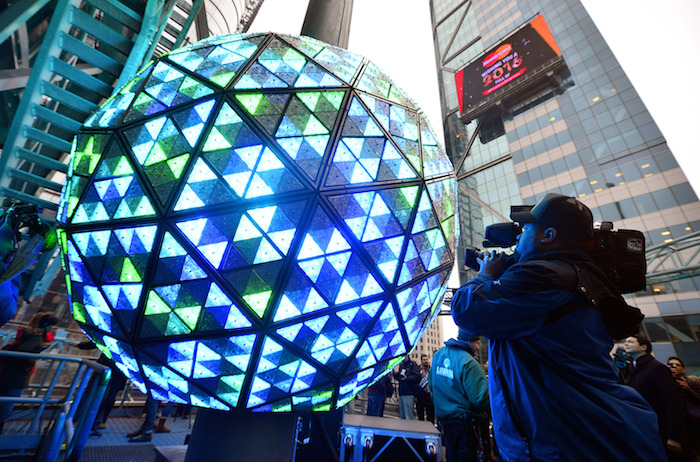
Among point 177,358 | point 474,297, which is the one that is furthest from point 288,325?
point 474,297

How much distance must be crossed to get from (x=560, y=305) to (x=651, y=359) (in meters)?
4.05

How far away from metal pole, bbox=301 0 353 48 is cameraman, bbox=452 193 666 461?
3497 mm

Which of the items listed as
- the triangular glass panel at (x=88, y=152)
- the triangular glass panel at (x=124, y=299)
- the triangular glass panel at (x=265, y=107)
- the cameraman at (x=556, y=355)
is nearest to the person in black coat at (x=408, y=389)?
the cameraman at (x=556, y=355)

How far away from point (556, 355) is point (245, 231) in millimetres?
1619

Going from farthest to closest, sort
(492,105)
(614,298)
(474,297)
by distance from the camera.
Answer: (492,105)
(474,297)
(614,298)

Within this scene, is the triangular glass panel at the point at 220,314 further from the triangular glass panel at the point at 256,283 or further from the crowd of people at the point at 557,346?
the crowd of people at the point at 557,346

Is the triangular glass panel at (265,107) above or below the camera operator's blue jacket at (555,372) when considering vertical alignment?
above

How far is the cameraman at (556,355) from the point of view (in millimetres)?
1276

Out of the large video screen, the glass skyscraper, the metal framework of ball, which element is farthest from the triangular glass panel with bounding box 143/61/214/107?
the large video screen

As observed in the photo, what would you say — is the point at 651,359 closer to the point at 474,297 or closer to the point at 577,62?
the point at 474,297

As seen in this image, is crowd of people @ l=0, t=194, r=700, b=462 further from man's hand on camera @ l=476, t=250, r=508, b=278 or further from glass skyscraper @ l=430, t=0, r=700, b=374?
glass skyscraper @ l=430, t=0, r=700, b=374

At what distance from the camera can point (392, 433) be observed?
3611 millimetres

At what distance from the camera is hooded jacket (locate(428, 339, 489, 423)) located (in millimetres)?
3357

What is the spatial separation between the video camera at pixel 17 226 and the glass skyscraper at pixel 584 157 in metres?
25.1
